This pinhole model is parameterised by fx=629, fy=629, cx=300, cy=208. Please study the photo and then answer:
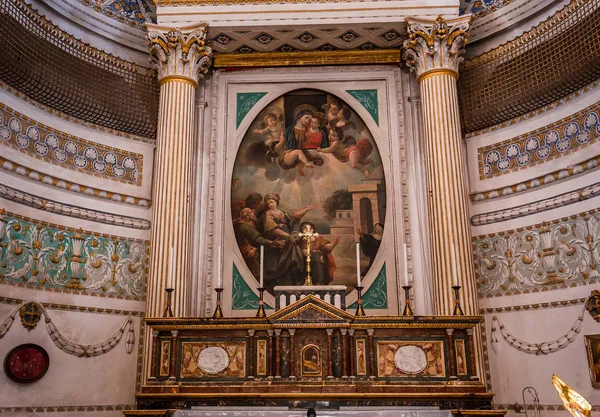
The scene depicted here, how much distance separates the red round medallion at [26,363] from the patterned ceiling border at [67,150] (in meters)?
2.84

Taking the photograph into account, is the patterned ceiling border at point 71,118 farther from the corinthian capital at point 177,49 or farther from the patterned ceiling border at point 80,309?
the patterned ceiling border at point 80,309

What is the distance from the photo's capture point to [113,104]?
10414mm

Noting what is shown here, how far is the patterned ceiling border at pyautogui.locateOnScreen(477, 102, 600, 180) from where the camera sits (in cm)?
895

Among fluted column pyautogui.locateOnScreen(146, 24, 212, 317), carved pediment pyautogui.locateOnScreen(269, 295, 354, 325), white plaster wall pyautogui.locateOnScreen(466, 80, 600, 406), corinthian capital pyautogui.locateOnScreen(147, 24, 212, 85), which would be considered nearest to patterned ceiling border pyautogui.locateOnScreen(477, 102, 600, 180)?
white plaster wall pyautogui.locateOnScreen(466, 80, 600, 406)

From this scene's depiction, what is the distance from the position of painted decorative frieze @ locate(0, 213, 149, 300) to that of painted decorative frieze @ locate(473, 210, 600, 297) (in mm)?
5476

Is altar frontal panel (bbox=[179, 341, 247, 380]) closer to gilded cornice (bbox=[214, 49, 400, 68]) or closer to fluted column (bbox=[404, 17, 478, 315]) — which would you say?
fluted column (bbox=[404, 17, 478, 315])

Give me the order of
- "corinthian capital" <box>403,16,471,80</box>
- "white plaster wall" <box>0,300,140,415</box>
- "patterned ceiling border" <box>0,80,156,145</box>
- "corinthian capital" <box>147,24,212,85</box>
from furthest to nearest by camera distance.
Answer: "corinthian capital" <box>147,24,212,85</box> → "corinthian capital" <box>403,16,471,80</box> → "patterned ceiling border" <box>0,80,156,145</box> → "white plaster wall" <box>0,300,140,415</box>

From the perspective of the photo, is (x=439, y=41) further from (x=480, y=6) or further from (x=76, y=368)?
(x=76, y=368)

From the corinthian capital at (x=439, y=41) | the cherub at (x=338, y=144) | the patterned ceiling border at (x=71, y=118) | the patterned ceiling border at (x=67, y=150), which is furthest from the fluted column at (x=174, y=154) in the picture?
the corinthian capital at (x=439, y=41)

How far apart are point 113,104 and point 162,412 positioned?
5.81m

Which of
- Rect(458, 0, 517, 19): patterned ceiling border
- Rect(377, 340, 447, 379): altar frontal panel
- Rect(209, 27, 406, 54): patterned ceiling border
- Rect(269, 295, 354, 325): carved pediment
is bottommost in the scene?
Rect(377, 340, 447, 379): altar frontal panel

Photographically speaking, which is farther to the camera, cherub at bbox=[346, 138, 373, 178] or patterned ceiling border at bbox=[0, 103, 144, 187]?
cherub at bbox=[346, 138, 373, 178]

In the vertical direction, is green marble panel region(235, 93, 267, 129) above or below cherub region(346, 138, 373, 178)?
above

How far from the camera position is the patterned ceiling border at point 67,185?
29.3 feet
